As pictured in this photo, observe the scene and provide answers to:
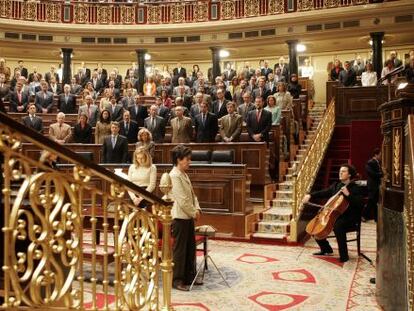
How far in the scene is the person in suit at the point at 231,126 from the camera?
746cm

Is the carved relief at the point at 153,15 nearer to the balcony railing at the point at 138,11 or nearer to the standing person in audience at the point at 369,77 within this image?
the balcony railing at the point at 138,11

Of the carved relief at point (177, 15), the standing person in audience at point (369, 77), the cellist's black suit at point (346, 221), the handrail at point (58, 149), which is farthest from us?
the carved relief at point (177, 15)

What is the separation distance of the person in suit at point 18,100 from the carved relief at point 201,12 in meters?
6.29

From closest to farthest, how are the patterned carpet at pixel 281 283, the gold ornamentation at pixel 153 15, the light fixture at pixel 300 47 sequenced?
1. the patterned carpet at pixel 281 283
2. the light fixture at pixel 300 47
3. the gold ornamentation at pixel 153 15

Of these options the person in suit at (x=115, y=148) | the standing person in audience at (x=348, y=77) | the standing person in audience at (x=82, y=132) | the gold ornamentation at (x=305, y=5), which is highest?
the gold ornamentation at (x=305, y=5)

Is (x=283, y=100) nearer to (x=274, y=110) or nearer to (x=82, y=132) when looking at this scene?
(x=274, y=110)

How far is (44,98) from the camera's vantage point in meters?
10.1

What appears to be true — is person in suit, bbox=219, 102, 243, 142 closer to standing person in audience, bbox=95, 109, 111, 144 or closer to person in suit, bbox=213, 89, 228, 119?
person in suit, bbox=213, 89, 228, 119

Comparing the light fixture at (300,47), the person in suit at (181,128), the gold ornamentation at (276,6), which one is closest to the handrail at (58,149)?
the person in suit at (181,128)

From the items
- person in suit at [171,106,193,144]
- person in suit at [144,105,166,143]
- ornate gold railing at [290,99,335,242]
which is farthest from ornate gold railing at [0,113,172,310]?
person in suit at [144,105,166,143]

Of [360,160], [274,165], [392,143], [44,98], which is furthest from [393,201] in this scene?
[44,98]

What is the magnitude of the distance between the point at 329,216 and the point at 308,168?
211 centimetres

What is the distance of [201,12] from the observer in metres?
14.3

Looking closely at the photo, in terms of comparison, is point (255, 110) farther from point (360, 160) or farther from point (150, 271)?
point (150, 271)
